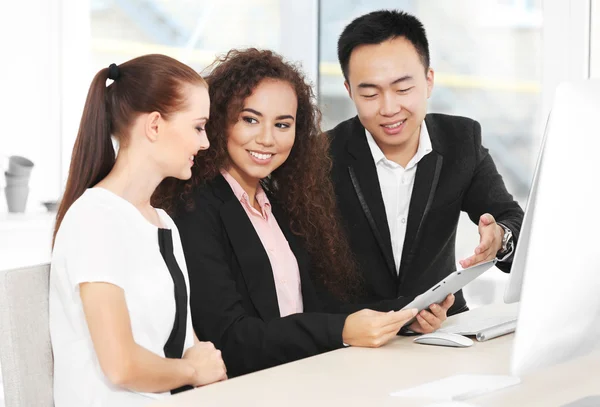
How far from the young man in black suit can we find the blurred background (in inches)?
40.8

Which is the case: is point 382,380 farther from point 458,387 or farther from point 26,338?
point 26,338

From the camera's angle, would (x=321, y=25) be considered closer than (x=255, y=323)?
No

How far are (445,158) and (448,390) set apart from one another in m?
1.24

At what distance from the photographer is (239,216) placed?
1930 mm

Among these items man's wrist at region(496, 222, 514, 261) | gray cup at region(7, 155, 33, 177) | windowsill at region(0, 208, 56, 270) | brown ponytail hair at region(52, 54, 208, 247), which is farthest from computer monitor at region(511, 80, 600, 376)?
gray cup at region(7, 155, 33, 177)

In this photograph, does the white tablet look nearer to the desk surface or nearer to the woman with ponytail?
the desk surface

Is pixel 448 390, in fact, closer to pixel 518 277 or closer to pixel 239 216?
pixel 518 277

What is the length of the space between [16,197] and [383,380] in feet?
9.53

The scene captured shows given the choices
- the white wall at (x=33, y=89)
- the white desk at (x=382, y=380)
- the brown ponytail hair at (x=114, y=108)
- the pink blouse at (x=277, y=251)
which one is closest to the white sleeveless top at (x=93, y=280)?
the brown ponytail hair at (x=114, y=108)

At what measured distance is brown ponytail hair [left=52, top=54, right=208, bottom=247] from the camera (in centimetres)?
158

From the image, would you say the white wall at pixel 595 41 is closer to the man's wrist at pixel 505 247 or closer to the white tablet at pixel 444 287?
the man's wrist at pixel 505 247

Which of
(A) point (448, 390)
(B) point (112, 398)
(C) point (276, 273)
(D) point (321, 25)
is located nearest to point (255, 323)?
(C) point (276, 273)

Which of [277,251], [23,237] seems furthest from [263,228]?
[23,237]

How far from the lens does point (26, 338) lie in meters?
1.38
